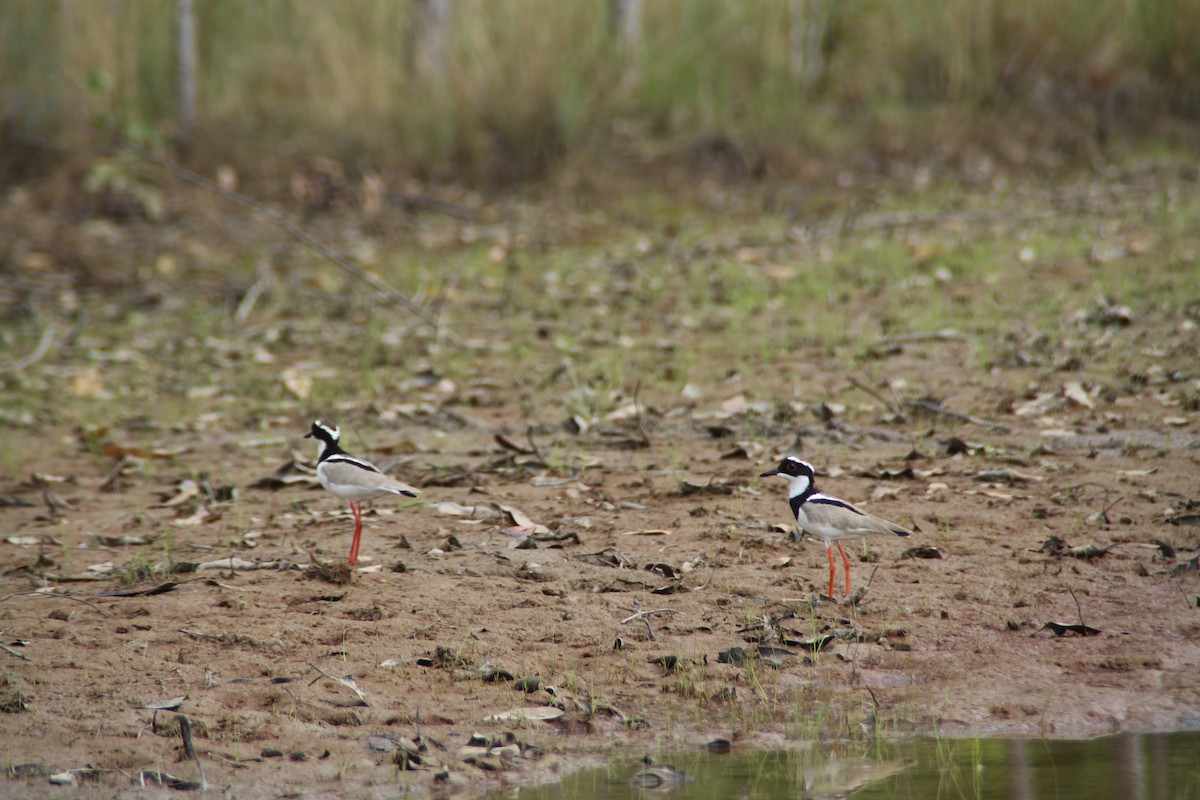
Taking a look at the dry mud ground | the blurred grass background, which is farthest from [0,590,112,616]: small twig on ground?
the blurred grass background

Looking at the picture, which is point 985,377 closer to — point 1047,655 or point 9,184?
point 1047,655

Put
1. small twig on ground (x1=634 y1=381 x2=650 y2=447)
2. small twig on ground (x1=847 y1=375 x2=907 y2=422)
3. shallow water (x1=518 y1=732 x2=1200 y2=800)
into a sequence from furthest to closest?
small twig on ground (x1=847 y1=375 x2=907 y2=422) < small twig on ground (x1=634 y1=381 x2=650 y2=447) < shallow water (x1=518 y1=732 x2=1200 y2=800)

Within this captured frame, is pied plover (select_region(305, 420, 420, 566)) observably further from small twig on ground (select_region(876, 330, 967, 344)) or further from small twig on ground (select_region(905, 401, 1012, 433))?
small twig on ground (select_region(876, 330, 967, 344))

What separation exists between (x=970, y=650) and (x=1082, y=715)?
0.49 meters

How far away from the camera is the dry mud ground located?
4.21 metres

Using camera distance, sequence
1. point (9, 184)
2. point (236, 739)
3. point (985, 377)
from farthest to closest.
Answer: point (9, 184), point (985, 377), point (236, 739)

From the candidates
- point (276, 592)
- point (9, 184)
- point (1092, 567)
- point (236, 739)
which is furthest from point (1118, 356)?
point (9, 184)

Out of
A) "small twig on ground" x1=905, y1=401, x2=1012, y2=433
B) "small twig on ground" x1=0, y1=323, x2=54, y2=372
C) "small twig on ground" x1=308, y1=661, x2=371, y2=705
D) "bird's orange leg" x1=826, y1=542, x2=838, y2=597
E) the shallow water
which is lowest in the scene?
the shallow water

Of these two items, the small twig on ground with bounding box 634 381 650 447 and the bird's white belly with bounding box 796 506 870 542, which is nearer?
the bird's white belly with bounding box 796 506 870 542

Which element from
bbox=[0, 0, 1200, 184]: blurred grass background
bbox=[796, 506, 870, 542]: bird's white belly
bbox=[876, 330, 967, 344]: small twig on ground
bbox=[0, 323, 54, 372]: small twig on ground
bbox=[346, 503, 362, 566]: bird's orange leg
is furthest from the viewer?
bbox=[0, 0, 1200, 184]: blurred grass background

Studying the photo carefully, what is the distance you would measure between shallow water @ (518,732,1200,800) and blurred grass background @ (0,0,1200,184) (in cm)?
852

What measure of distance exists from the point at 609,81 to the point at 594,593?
26.0 feet

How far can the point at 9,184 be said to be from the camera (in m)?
12.2

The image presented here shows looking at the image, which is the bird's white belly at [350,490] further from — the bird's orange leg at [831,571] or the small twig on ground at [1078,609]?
the small twig on ground at [1078,609]
